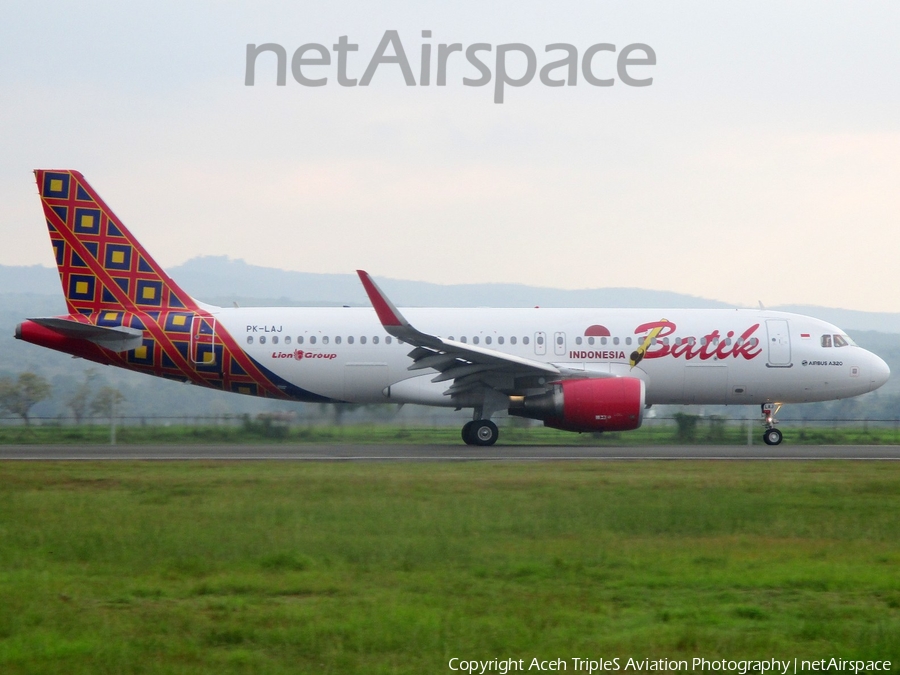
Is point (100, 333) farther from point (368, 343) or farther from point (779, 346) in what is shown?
point (779, 346)

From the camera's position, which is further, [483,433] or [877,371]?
[877,371]

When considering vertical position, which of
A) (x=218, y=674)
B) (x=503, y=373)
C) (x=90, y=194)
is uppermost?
(x=90, y=194)

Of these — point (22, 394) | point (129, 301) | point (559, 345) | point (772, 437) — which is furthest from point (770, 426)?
point (22, 394)

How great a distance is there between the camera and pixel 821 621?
6.72m

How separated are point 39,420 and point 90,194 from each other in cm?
906

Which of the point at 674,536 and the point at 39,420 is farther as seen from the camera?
the point at 39,420

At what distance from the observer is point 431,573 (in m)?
8.12

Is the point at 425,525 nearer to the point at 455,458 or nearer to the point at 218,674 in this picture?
the point at 218,674

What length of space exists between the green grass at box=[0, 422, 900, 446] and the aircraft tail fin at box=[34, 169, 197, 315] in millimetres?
3706

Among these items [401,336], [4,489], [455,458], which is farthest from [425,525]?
[401,336]

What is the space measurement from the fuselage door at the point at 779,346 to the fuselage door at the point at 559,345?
16.3 feet

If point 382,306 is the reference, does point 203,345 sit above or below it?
below

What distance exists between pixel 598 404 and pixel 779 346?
561cm

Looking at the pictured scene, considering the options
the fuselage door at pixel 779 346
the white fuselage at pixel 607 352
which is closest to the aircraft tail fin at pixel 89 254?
the white fuselage at pixel 607 352
